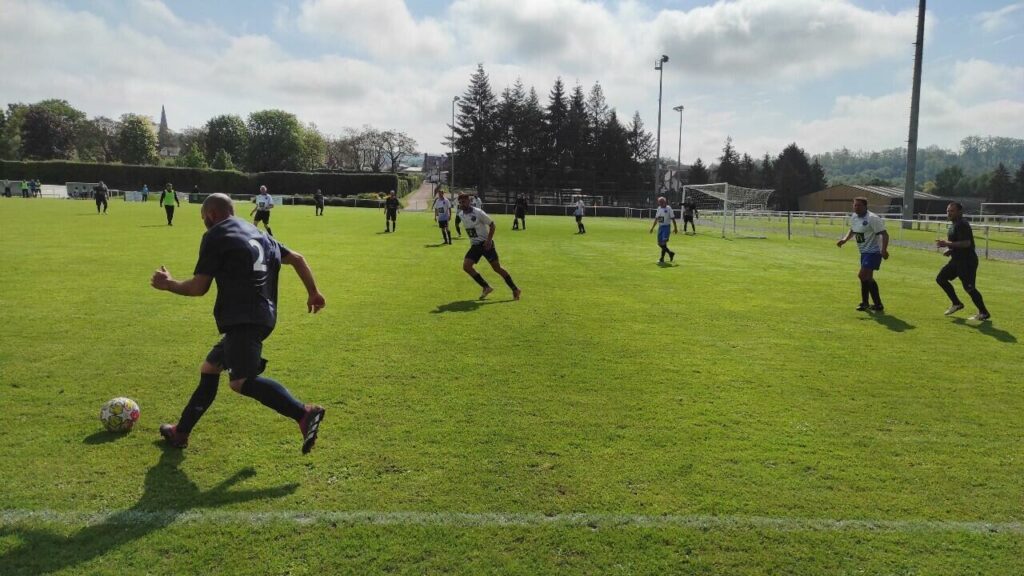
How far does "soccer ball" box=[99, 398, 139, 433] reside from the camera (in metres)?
4.76

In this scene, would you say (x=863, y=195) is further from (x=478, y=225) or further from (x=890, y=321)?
(x=478, y=225)

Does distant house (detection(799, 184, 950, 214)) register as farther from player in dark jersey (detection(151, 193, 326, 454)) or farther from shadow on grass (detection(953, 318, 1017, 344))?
player in dark jersey (detection(151, 193, 326, 454))

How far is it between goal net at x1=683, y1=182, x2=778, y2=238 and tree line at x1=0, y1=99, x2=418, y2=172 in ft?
231

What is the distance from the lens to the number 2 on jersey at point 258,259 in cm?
422

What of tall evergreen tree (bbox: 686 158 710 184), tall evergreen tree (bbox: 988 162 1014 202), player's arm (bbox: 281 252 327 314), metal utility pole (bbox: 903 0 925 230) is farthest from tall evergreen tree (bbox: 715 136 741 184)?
player's arm (bbox: 281 252 327 314)

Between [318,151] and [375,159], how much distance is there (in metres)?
11.2

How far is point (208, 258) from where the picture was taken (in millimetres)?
4105

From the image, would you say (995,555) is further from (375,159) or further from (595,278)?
(375,159)

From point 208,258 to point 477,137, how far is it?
260ft

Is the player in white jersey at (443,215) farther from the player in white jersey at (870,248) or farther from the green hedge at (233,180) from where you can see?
the green hedge at (233,180)

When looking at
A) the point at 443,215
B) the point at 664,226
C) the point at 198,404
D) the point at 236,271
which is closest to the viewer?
the point at 236,271

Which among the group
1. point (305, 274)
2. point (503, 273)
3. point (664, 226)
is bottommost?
point (503, 273)

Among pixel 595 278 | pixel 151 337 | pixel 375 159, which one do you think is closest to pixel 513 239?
pixel 595 278

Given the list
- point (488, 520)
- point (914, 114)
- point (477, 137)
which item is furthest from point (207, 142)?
point (488, 520)
